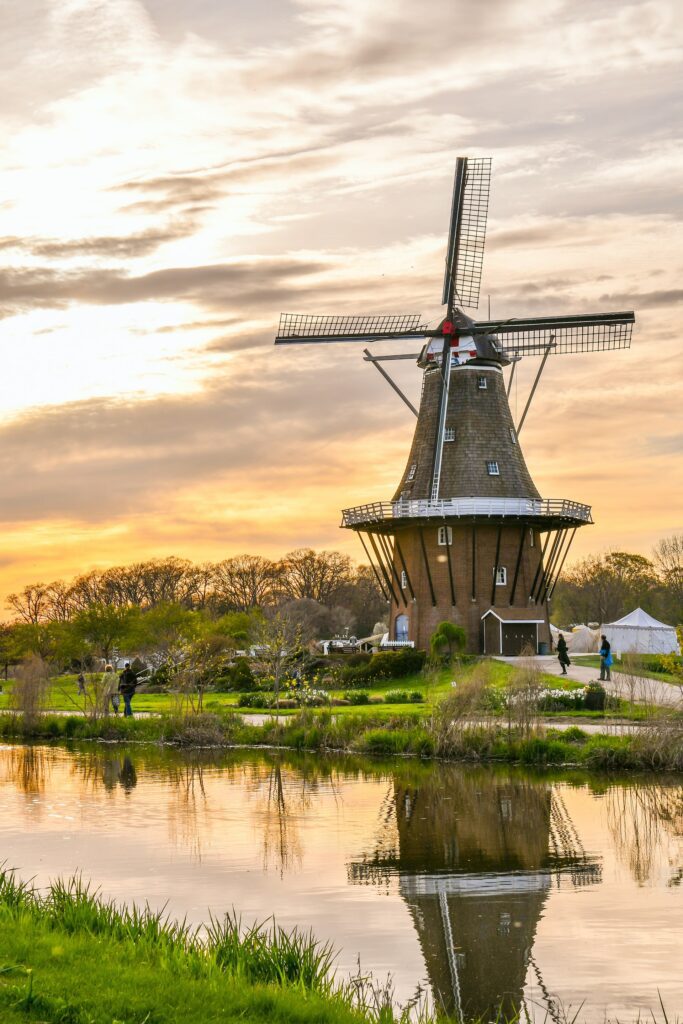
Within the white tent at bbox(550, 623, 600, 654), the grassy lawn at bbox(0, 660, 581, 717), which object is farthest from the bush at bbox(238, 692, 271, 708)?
the white tent at bbox(550, 623, 600, 654)

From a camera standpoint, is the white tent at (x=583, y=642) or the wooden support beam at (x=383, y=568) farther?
the white tent at (x=583, y=642)

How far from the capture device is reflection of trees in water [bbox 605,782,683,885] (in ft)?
47.4

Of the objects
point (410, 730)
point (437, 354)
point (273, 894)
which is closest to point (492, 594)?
point (437, 354)

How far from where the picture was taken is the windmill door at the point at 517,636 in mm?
45906

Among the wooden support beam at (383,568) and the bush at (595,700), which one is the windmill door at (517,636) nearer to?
the wooden support beam at (383,568)

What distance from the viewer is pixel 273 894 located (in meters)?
13.2

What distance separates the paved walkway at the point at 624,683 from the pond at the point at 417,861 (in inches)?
90.8

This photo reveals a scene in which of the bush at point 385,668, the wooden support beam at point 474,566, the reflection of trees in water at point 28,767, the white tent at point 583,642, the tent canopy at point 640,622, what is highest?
the wooden support beam at point 474,566

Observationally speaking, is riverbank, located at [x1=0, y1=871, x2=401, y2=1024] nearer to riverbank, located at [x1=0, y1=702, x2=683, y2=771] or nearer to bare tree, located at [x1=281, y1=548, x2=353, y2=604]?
riverbank, located at [x1=0, y1=702, x2=683, y2=771]

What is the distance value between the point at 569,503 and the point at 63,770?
26.6m

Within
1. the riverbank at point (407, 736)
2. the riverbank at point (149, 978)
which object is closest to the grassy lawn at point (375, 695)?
the riverbank at point (407, 736)

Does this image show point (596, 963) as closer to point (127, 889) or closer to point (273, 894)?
point (273, 894)

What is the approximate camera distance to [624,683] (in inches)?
1015

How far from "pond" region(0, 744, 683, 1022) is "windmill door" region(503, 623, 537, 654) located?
22.4m
